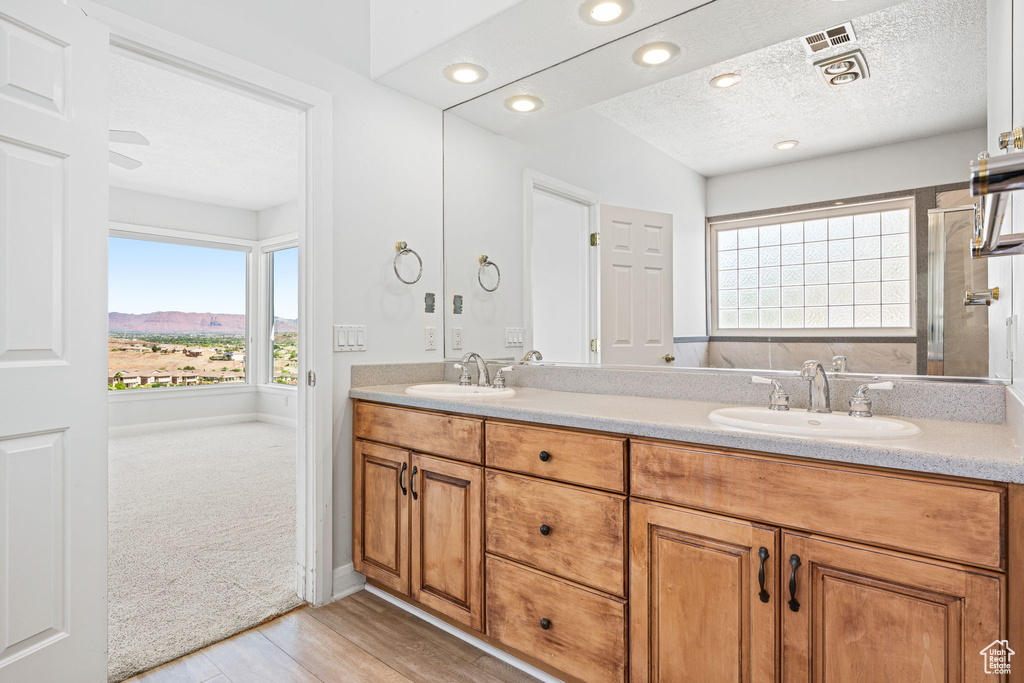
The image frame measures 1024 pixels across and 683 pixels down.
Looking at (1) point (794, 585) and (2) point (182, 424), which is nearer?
(1) point (794, 585)

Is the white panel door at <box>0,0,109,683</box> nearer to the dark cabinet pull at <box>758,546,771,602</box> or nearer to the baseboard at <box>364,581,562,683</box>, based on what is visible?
the baseboard at <box>364,581,562,683</box>

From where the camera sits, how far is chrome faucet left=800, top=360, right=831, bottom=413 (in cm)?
150

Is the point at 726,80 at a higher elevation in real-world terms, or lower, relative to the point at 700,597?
higher

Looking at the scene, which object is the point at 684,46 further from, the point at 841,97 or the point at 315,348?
the point at 315,348

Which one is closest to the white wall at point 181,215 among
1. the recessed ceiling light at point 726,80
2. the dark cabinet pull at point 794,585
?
the recessed ceiling light at point 726,80

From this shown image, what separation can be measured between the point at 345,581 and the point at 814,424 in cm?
189

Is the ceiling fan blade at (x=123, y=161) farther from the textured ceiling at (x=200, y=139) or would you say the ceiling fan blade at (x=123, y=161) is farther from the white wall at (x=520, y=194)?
the white wall at (x=520, y=194)

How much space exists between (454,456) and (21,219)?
54.2 inches

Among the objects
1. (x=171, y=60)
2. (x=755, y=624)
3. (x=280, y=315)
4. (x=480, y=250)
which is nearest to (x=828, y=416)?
(x=755, y=624)

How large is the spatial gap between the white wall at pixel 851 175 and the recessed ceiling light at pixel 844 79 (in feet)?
0.68

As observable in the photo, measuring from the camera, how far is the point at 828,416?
4.70 ft

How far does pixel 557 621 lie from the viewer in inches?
60.7

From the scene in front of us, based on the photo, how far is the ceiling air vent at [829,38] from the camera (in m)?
1.53

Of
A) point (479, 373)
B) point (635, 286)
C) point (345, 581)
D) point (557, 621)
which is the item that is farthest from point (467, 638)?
point (635, 286)
